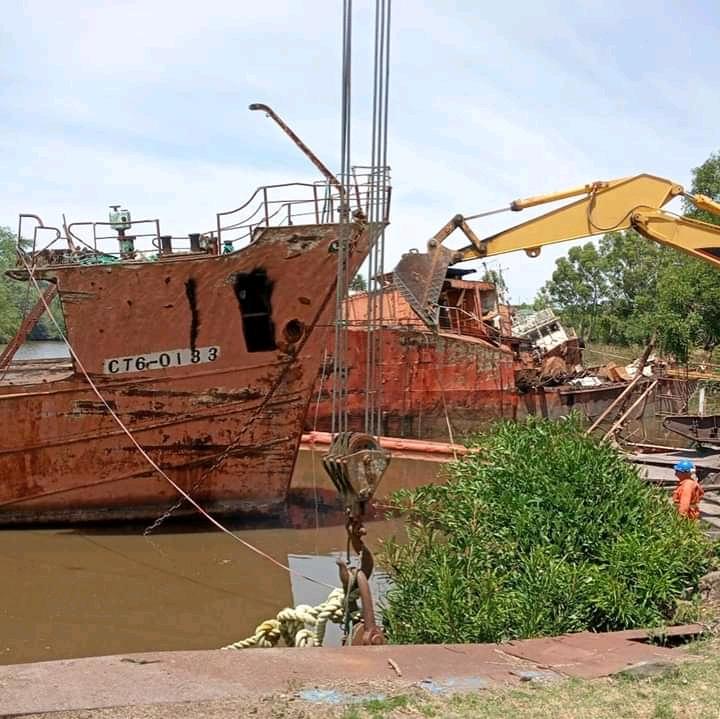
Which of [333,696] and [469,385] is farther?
[469,385]

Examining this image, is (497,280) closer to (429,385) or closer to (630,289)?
(429,385)

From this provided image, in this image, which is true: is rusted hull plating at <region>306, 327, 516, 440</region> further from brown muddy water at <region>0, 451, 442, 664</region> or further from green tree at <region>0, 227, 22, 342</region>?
green tree at <region>0, 227, 22, 342</region>

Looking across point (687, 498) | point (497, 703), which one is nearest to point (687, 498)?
point (687, 498)

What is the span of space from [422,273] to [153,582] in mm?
6023

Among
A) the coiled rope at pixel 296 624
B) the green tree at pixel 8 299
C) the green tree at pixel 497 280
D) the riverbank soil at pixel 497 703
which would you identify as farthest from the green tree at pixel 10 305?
the riverbank soil at pixel 497 703

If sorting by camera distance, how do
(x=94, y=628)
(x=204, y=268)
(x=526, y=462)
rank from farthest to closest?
1. (x=204, y=268)
2. (x=94, y=628)
3. (x=526, y=462)

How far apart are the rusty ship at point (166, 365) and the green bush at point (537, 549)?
16.0 ft

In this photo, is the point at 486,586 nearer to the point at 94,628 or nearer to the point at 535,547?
the point at 535,547

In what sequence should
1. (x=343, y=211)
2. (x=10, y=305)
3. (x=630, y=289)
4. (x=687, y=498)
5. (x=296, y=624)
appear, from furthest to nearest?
(x=10, y=305)
(x=630, y=289)
(x=687, y=498)
(x=296, y=624)
(x=343, y=211)

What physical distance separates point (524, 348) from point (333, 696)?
21496 mm

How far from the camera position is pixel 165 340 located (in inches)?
463

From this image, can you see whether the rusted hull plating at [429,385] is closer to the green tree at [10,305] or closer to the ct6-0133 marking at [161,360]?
the ct6-0133 marking at [161,360]

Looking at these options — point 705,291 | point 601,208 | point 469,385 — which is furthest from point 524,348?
point 601,208

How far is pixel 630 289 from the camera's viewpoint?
51.1 meters
